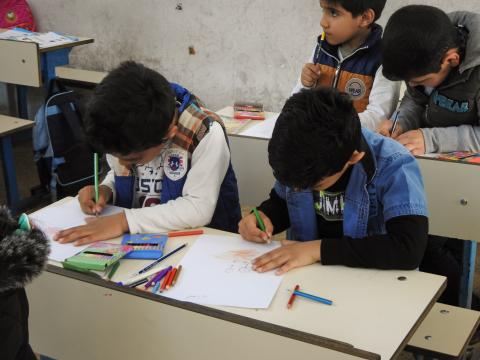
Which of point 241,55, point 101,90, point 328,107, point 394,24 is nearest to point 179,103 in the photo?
point 101,90

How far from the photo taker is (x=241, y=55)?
170 inches

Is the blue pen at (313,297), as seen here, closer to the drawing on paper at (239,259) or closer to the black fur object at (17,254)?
the drawing on paper at (239,259)

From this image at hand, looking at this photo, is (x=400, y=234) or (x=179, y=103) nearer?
(x=400, y=234)

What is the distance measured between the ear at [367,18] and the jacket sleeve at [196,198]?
89 centimetres

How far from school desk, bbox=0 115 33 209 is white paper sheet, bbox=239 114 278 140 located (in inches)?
55.8

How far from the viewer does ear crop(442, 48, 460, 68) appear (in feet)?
6.35

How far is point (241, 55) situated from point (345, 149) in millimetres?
3013

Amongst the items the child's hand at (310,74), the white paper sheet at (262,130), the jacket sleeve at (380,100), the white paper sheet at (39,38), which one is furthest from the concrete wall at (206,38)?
the jacket sleeve at (380,100)

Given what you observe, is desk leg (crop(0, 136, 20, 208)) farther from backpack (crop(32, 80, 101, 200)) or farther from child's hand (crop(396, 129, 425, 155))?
child's hand (crop(396, 129, 425, 155))

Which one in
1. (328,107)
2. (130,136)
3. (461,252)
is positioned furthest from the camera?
(461,252)

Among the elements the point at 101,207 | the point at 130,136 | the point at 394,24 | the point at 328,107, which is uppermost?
the point at 394,24

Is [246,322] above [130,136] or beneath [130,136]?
beneath

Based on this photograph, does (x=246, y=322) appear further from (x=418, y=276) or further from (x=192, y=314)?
(x=418, y=276)

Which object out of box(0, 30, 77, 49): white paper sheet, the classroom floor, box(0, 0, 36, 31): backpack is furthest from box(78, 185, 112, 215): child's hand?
box(0, 0, 36, 31): backpack
